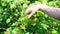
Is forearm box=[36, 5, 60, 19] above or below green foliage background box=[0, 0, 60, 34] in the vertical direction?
above

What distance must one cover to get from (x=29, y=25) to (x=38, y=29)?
13 cm

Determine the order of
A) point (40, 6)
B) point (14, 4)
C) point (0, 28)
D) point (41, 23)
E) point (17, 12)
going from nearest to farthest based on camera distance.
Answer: point (40, 6) < point (41, 23) < point (14, 4) < point (17, 12) < point (0, 28)

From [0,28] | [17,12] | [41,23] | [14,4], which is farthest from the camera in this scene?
[0,28]

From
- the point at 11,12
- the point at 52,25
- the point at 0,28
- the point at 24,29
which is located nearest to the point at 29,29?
the point at 24,29

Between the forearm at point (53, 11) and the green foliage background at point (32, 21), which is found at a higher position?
the forearm at point (53, 11)

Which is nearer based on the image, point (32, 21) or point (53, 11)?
point (53, 11)

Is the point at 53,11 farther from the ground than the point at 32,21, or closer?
farther from the ground

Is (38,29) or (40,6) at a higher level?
(40,6)

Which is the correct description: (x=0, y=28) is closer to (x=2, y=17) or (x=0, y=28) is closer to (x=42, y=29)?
(x=2, y=17)

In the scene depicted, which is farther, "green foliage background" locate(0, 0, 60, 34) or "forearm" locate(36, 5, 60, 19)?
"green foliage background" locate(0, 0, 60, 34)

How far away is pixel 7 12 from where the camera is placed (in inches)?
124

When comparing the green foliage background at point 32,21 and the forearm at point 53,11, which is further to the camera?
the green foliage background at point 32,21

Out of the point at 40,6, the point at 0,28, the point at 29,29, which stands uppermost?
the point at 40,6

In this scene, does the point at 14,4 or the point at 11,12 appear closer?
the point at 14,4
